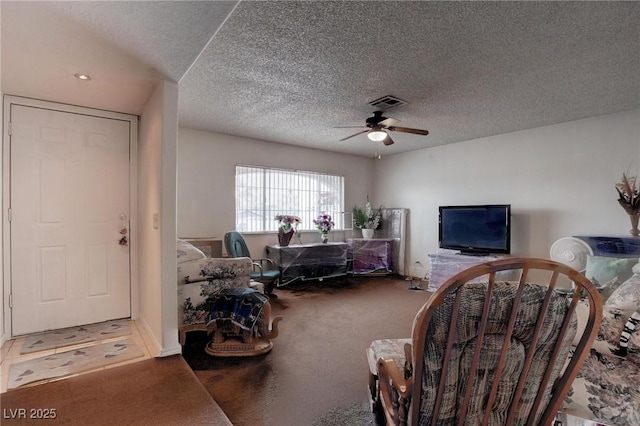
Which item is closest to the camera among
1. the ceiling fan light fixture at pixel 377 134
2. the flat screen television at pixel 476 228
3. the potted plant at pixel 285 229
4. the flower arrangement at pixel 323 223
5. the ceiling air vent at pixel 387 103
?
the ceiling air vent at pixel 387 103

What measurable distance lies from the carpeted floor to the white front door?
48.7 inches

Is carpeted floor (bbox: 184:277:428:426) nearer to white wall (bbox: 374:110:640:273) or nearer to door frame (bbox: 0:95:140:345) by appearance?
door frame (bbox: 0:95:140:345)

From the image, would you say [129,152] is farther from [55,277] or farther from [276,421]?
[276,421]

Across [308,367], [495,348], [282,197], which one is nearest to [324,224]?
[282,197]

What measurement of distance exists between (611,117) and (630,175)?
0.75 meters

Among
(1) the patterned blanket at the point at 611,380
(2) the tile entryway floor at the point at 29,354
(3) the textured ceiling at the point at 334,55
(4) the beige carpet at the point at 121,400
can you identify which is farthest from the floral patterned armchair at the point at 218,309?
(1) the patterned blanket at the point at 611,380

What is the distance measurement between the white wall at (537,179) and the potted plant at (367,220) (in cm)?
70

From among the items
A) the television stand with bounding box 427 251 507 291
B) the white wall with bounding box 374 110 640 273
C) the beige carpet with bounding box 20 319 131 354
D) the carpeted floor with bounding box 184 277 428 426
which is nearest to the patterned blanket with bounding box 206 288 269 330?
the carpeted floor with bounding box 184 277 428 426

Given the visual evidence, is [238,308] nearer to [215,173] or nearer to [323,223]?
[215,173]

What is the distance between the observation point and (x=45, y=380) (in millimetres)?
2064

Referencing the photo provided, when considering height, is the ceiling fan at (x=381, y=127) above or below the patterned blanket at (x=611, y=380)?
above

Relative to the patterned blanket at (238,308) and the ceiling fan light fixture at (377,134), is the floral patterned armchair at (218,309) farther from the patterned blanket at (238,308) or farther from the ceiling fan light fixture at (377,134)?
the ceiling fan light fixture at (377,134)

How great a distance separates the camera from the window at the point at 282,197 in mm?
5078

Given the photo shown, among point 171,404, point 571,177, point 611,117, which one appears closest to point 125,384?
point 171,404
